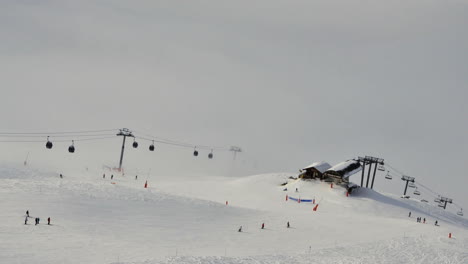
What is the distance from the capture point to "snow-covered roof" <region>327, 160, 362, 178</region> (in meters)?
74.7

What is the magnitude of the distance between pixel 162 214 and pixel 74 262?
17.1 m

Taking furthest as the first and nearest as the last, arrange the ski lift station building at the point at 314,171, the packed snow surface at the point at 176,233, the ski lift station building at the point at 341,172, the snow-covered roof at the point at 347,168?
the ski lift station building at the point at 314,171, the snow-covered roof at the point at 347,168, the ski lift station building at the point at 341,172, the packed snow surface at the point at 176,233

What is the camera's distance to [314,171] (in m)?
77.9

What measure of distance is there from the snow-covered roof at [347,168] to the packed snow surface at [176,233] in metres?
20.5

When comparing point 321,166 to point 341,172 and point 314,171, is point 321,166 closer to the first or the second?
point 314,171

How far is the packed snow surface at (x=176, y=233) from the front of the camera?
28.6 metres

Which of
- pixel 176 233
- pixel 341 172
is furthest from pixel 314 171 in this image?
pixel 176 233

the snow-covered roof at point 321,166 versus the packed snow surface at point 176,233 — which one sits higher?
the snow-covered roof at point 321,166

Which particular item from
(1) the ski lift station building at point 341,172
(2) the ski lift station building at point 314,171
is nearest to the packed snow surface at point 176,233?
(1) the ski lift station building at point 341,172

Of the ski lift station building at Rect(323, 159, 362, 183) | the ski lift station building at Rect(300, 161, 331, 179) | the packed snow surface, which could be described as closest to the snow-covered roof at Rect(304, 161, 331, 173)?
the ski lift station building at Rect(300, 161, 331, 179)

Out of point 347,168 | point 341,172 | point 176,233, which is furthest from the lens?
point 347,168

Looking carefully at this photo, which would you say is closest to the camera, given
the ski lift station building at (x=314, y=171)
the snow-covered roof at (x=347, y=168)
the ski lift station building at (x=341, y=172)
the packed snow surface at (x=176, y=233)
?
the packed snow surface at (x=176, y=233)

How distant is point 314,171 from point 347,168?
19.7 feet

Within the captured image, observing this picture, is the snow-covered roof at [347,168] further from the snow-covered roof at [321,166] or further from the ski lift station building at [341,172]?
the snow-covered roof at [321,166]
